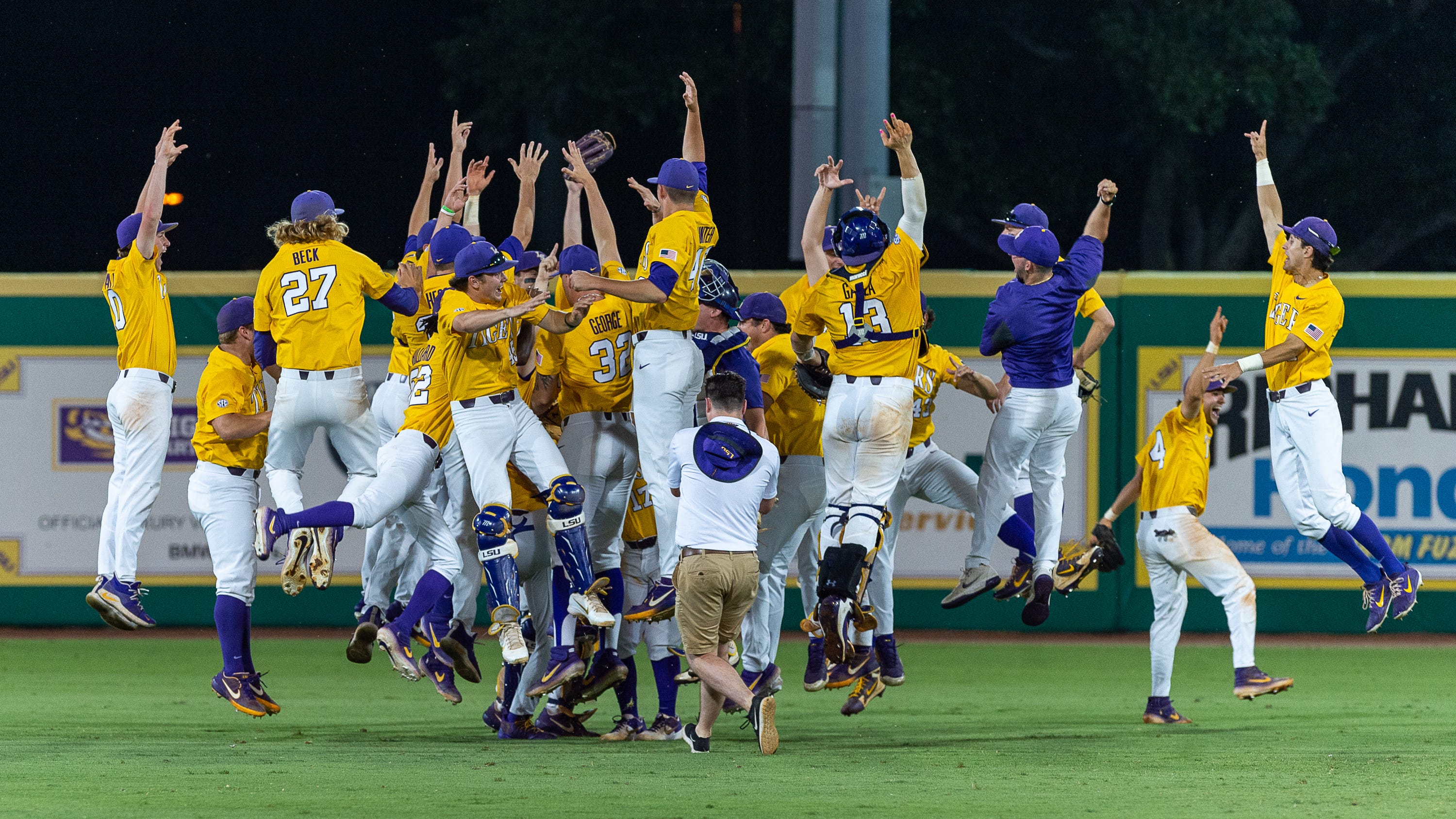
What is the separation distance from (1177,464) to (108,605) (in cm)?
622

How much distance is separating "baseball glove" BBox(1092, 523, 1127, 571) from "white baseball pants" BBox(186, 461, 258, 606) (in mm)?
4927

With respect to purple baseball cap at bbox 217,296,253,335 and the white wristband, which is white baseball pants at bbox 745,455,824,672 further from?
the white wristband

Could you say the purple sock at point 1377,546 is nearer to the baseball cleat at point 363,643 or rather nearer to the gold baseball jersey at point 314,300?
the baseball cleat at point 363,643

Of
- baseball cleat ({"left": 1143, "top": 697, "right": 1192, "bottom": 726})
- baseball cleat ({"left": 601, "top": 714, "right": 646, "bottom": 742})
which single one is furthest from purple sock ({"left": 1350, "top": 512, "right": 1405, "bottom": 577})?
baseball cleat ({"left": 601, "top": 714, "right": 646, "bottom": 742})

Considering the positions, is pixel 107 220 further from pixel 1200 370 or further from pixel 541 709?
pixel 1200 370

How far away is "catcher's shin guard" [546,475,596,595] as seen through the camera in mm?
8477

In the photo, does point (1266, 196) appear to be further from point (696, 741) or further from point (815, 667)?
point (696, 741)

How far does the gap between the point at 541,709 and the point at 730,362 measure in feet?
7.14

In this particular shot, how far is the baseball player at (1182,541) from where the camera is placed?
927 cm

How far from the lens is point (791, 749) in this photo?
819 cm

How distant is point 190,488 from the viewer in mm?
9031

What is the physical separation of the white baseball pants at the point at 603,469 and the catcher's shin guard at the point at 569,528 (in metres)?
0.47

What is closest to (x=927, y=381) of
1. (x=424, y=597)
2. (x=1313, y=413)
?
(x=1313, y=413)

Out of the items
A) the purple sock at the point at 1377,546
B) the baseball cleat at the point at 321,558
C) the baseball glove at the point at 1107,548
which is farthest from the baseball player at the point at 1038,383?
the baseball cleat at the point at 321,558
